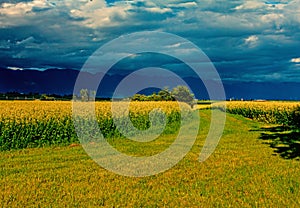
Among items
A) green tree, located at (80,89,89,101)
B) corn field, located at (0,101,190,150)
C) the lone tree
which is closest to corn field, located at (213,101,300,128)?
the lone tree

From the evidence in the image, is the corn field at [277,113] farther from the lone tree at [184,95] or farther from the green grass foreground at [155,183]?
the green grass foreground at [155,183]

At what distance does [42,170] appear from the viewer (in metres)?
13.3

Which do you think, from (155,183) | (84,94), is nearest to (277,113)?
(84,94)

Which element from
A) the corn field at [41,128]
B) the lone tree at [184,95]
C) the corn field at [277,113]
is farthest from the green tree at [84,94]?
the lone tree at [184,95]

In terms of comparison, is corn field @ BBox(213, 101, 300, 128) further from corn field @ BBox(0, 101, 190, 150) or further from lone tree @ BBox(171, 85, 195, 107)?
corn field @ BBox(0, 101, 190, 150)

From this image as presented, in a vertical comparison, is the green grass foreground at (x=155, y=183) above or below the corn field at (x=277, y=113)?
above

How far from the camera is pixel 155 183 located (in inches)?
444

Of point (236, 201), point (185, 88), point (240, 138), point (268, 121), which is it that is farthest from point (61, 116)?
point (185, 88)

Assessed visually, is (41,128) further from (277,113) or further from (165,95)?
(165,95)

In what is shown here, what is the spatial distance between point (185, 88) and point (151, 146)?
42113 millimetres

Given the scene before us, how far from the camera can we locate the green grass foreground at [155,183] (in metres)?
9.46

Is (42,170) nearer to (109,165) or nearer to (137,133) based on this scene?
(109,165)

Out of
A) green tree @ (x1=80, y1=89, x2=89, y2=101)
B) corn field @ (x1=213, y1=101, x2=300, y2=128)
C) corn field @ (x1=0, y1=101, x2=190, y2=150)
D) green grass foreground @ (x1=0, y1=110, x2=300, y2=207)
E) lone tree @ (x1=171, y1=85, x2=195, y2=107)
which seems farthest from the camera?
lone tree @ (x1=171, y1=85, x2=195, y2=107)

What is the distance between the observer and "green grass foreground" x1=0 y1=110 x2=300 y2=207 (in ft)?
31.0
